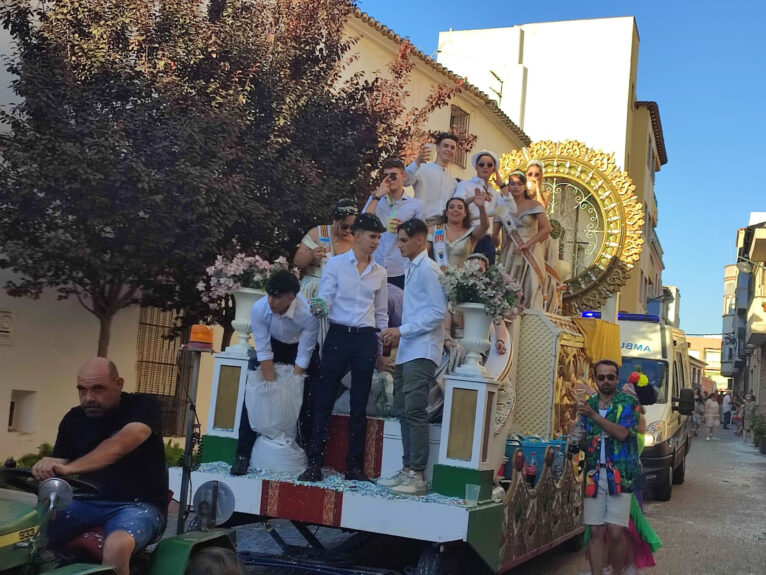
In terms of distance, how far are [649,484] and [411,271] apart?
8668 millimetres

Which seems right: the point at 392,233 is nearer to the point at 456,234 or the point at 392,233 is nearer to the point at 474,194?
the point at 456,234

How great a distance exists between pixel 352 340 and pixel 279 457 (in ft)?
2.99

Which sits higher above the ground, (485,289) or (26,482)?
(485,289)

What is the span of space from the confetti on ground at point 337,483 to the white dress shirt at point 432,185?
3.46 meters

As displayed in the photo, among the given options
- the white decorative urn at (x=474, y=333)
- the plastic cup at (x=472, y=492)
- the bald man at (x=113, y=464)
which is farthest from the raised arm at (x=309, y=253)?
the bald man at (x=113, y=464)

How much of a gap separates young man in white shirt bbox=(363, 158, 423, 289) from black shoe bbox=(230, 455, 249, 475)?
7.65 feet

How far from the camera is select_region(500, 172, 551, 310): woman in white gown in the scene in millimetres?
10039

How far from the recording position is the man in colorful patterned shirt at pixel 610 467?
6773 mm

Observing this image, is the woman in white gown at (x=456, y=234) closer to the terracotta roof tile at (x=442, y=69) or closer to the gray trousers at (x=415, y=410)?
the gray trousers at (x=415, y=410)

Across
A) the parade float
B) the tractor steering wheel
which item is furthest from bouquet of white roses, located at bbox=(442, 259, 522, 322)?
the tractor steering wheel

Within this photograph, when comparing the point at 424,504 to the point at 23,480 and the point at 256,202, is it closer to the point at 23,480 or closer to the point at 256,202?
the point at 23,480

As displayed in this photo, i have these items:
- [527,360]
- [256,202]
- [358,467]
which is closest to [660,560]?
[527,360]

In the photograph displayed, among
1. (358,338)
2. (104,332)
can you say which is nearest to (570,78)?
(104,332)

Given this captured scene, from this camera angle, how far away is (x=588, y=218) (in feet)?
43.2
